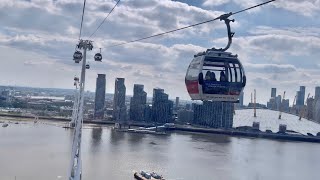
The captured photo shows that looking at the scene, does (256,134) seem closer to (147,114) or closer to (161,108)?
(161,108)

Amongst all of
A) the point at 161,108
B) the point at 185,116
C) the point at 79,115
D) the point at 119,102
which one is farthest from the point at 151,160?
the point at 119,102

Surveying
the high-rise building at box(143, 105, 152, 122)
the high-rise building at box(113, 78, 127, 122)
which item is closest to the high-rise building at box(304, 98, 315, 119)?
the high-rise building at box(143, 105, 152, 122)

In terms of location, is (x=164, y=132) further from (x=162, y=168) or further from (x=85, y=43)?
(x=85, y=43)

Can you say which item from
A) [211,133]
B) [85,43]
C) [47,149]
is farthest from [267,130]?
[85,43]

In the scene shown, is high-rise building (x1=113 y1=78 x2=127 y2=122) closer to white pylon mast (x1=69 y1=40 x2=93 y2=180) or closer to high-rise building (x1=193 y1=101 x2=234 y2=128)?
high-rise building (x1=193 y1=101 x2=234 y2=128)

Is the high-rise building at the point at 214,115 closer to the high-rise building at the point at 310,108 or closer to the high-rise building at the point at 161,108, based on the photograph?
the high-rise building at the point at 161,108

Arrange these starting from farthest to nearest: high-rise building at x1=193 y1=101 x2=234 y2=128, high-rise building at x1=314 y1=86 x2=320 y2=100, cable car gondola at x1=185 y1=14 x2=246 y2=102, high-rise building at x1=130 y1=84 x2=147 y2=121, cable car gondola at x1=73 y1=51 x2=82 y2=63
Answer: high-rise building at x1=314 y1=86 x2=320 y2=100 < high-rise building at x1=130 y1=84 x2=147 y2=121 < high-rise building at x1=193 y1=101 x2=234 y2=128 < cable car gondola at x1=73 y1=51 x2=82 y2=63 < cable car gondola at x1=185 y1=14 x2=246 y2=102

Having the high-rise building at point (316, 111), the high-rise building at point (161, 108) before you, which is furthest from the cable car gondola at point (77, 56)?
the high-rise building at point (316, 111)
